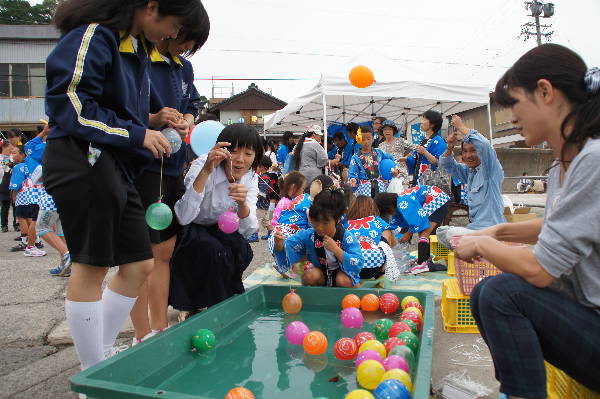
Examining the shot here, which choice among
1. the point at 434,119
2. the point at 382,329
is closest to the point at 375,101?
the point at 434,119

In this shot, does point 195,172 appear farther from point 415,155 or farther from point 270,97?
point 270,97

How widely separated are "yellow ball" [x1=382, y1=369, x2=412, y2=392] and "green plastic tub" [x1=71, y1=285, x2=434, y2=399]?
0.06 metres

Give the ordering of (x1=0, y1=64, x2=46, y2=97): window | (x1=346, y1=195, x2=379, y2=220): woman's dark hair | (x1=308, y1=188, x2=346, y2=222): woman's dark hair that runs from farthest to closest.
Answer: (x1=0, y1=64, x2=46, y2=97): window → (x1=346, y1=195, x2=379, y2=220): woman's dark hair → (x1=308, y1=188, x2=346, y2=222): woman's dark hair

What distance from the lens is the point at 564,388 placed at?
1.47 m

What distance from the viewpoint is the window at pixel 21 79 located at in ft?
56.0

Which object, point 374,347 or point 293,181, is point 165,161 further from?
point 293,181

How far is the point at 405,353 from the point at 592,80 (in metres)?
1.27

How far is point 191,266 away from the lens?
103 inches

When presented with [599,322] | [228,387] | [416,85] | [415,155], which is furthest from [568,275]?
[416,85]

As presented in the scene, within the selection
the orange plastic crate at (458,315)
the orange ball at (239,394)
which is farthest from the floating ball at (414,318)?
the orange ball at (239,394)

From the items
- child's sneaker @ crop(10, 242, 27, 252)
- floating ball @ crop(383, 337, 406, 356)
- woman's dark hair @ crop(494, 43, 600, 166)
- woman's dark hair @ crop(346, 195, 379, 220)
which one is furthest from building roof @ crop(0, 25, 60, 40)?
woman's dark hair @ crop(494, 43, 600, 166)

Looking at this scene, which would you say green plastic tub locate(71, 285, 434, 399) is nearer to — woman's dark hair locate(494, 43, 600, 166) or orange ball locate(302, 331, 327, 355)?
orange ball locate(302, 331, 327, 355)

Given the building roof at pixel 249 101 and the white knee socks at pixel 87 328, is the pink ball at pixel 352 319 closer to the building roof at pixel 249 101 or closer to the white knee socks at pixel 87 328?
the white knee socks at pixel 87 328

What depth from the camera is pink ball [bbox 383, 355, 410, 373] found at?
179 cm
